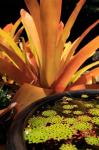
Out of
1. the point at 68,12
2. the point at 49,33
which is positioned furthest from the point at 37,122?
the point at 68,12

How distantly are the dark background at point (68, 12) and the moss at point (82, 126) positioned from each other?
2201mm

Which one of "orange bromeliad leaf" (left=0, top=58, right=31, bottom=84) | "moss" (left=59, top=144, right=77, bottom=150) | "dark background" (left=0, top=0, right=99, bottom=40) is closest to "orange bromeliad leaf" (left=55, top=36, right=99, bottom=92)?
"orange bromeliad leaf" (left=0, top=58, right=31, bottom=84)

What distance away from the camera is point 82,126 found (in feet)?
3.53

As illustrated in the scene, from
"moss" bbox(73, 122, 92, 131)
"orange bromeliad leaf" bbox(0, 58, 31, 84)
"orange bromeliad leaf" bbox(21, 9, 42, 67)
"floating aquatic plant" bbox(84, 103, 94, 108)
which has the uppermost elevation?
"orange bromeliad leaf" bbox(21, 9, 42, 67)

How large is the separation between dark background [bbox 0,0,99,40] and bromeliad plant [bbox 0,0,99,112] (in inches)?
65.7

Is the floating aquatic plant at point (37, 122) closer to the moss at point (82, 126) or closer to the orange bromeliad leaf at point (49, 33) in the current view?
the moss at point (82, 126)

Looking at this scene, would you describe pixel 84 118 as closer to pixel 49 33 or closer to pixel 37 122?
pixel 37 122

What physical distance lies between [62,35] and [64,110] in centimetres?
37

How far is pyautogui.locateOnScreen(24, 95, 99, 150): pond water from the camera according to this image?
99 cm

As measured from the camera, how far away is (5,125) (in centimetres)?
135

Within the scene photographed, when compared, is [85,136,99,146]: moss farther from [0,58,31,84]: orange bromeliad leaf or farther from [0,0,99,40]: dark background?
[0,0,99,40]: dark background

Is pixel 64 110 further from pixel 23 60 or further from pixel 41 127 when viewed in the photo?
pixel 23 60

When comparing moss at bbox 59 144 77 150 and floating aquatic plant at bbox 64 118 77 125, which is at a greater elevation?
floating aquatic plant at bbox 64 118 77 125

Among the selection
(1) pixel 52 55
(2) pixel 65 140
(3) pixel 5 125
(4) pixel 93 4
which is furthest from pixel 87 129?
(4) pixel 93 4
